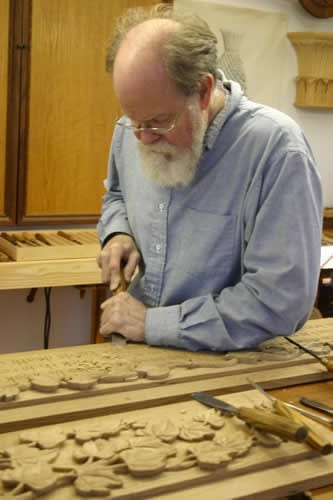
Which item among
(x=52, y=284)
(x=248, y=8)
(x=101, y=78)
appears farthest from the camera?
(x=248, y=8)

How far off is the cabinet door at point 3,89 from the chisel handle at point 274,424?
211 centimetres

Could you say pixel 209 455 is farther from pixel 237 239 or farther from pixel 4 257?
pixel 4 257

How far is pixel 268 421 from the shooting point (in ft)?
3.74

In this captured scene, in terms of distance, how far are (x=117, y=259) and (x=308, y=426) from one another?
735 mm

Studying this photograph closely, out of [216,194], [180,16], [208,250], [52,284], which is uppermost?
[180,16]

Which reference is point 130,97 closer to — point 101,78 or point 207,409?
point 207,409

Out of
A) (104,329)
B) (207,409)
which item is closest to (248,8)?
(104,329)

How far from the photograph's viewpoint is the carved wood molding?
3641 mm

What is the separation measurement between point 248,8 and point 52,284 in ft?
6.02

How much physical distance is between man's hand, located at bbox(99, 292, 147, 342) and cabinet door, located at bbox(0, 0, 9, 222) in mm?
1581

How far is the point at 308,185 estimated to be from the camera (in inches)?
59.2

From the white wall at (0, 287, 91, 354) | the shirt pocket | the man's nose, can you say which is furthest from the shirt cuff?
the white wall at (0, 287, 91, 354)

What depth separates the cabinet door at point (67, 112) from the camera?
303 cm

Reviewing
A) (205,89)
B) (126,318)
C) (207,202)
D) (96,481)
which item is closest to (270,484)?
(96,481)
